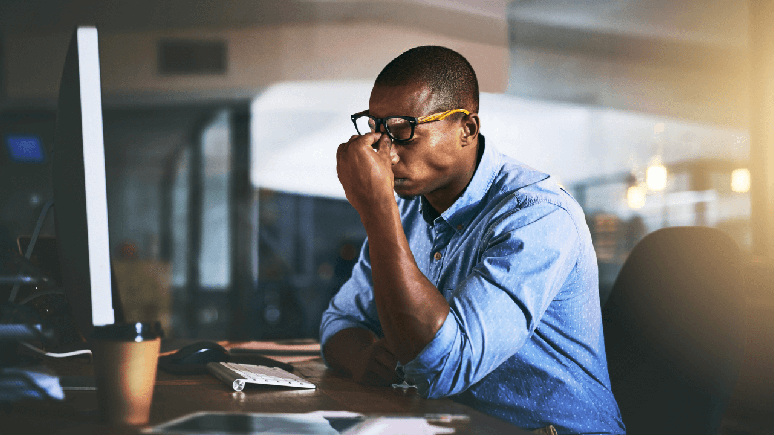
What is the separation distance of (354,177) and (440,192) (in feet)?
1.04

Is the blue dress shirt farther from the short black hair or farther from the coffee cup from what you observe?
the coffee cup

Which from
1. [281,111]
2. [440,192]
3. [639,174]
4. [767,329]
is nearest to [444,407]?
[440,192]

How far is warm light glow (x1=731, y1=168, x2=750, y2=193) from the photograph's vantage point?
513 cm

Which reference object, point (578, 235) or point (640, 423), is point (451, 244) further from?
point (640, 423)

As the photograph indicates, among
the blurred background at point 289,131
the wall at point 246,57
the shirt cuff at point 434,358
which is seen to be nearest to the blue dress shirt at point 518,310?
the shirt cuff at point 434,358

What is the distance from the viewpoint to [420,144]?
1160 millimetres

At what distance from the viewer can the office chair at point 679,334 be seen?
3.30 ft

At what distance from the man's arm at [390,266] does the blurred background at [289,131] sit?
4282 mm

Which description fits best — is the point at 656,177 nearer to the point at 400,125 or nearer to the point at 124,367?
the point at 400,125

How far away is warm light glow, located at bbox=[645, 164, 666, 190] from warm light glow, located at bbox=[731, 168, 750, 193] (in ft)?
1.86

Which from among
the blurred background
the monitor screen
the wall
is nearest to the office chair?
the monitor screen

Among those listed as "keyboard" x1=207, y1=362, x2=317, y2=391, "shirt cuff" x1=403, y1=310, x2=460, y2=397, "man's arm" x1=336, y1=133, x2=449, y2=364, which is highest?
"man's arm" x1=336, y1=133, x2=449, y2=364

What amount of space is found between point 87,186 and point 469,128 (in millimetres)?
777

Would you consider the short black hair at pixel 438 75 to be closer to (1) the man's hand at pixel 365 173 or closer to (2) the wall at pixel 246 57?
(1) the man's hand at pixel 365 173
